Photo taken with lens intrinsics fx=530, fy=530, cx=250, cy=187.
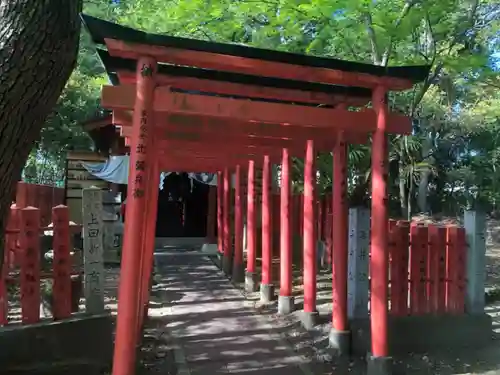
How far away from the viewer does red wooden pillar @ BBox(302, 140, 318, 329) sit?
752 centimetres

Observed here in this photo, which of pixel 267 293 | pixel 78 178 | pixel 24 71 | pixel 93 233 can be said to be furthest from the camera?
pixel 78 178

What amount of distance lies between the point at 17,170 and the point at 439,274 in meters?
5.52

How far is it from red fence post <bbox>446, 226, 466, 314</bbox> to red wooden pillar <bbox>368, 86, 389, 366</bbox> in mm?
1835

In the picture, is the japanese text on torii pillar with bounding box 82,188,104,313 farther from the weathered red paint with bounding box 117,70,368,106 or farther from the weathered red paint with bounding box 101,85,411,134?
the weathered red paint with bounding box 101,85,411,134

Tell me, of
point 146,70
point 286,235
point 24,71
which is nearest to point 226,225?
point 286,235

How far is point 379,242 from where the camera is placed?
5441mm

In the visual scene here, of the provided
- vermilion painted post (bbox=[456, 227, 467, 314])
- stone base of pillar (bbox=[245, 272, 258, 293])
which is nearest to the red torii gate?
vermilion painted post (bbox=[456, 227, 467, 314])

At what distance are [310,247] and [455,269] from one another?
6.46 feet

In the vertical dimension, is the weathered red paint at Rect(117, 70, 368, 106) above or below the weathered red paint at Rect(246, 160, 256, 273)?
above

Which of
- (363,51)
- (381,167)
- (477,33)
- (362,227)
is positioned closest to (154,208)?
(362,227)

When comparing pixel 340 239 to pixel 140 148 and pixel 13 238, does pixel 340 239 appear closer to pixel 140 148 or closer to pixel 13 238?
pixel 140 148

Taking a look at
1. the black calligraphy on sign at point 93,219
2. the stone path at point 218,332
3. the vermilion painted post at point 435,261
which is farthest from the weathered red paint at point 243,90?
the stone path at point 218,332

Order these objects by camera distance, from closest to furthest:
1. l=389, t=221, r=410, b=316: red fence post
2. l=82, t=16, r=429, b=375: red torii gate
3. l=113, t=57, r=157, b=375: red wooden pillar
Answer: l=113, t=57, r=157, b=375: red wooden pillar
l=82, t=16, r=429, b=375: red torii gate
l=389, t=221, r=410, b=316: red fence post

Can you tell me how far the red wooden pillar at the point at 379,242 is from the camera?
17.8ft
